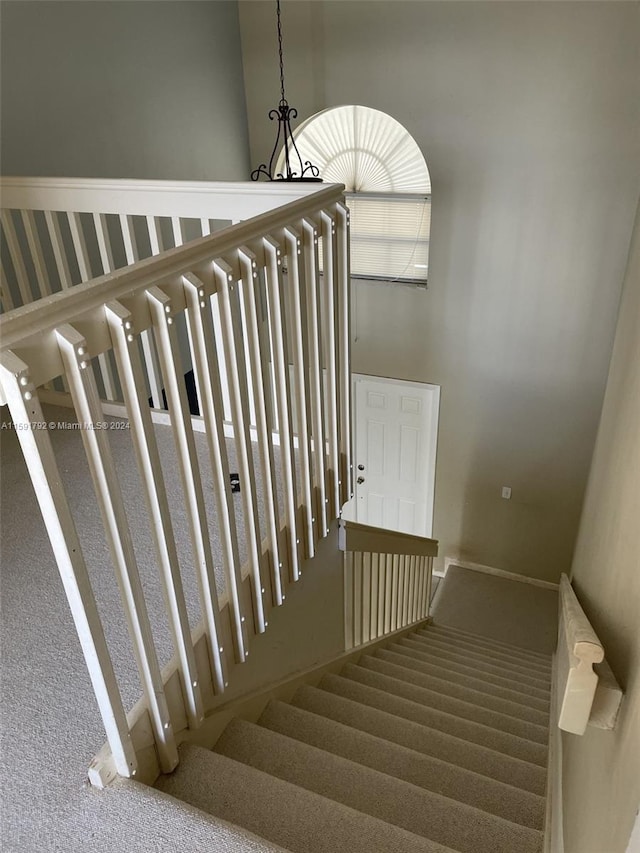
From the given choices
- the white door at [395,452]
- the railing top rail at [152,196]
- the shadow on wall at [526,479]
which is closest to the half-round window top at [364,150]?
the white door at [395,452]

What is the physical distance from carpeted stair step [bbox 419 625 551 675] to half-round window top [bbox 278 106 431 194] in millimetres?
3355

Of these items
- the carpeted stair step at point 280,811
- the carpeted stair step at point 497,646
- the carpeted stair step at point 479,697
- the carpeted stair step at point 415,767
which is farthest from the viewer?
the carpeted stair step at point 497,646

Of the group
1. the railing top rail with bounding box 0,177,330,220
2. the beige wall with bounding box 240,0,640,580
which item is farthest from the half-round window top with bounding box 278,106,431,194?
the railing top rail with bounding box 0,177,330,220

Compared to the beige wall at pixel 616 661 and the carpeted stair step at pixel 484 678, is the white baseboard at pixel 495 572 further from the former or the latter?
the beige wall at pixel 616 661

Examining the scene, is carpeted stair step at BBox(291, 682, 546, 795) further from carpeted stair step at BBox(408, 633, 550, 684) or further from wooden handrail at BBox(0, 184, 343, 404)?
wooden handrail at BBox(0, 184, 343, 404)

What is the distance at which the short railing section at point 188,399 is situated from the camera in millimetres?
1104

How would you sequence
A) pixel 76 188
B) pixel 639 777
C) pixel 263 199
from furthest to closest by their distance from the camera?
pixel 76 188 < pixel 263 199 < pixel 639 777

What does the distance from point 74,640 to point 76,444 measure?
3.66 feet

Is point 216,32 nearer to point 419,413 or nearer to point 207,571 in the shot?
point 419,413

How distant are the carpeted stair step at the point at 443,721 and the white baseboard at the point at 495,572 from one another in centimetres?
362

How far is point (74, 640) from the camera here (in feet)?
5.72

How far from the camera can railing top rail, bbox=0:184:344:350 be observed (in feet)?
3.28

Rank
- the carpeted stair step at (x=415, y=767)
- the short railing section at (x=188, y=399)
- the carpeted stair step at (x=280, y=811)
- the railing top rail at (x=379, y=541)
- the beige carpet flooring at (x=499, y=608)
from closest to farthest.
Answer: the short railing section at (x=188, y=399) → the carpeted stair step at (x=280, y=811) → the carpeted stair step at (x=415, y=767) → the railing top rail at (x=379, y=541) → the beige carpet flooring at (x=499, y=608)

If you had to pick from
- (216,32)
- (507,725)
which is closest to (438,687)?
(507,725)
